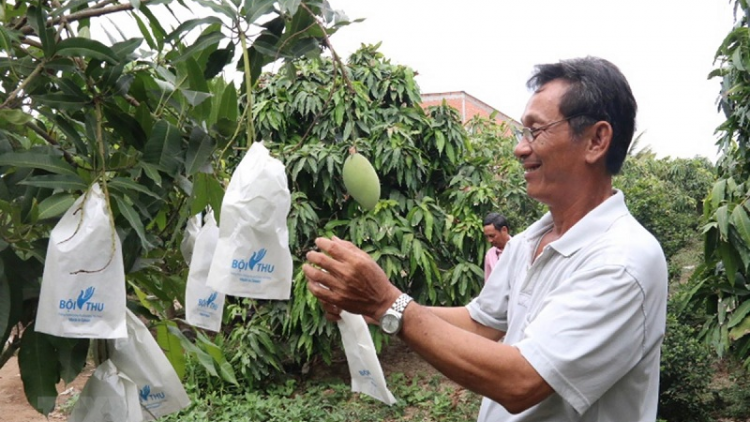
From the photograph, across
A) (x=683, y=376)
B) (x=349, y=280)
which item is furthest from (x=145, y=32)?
(x=683, y=376)

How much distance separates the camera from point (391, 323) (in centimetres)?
119

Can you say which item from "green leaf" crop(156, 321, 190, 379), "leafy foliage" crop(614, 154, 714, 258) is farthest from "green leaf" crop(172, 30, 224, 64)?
"leafy foliage" crop(614, 154, 714, 258)

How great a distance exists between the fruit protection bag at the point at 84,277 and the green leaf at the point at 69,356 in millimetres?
174

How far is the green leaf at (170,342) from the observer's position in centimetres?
162

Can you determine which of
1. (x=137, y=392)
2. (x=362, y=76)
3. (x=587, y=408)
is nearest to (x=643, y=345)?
(x=587, y=408)

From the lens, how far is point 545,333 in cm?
117

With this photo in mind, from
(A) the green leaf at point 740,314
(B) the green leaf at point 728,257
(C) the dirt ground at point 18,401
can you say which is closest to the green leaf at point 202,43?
(B) the green leaf at point 728,257

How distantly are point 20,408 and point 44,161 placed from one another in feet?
14.6

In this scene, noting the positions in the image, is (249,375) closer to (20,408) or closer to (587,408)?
(20,408)

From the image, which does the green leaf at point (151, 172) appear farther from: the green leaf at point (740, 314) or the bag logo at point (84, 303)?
the green leaf at point (740, 314)

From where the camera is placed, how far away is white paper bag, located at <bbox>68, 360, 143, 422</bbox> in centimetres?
138

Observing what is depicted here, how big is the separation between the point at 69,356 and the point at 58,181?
323 mm

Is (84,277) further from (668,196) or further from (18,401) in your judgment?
(668,196)

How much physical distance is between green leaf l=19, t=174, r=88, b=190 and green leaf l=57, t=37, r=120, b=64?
19 centimetres
